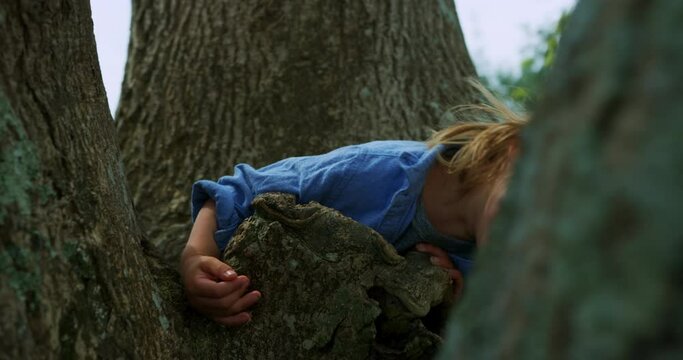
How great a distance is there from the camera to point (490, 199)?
2.34 m

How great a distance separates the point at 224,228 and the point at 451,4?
213cm

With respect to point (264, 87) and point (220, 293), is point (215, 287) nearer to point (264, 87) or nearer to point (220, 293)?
point (220, 293)

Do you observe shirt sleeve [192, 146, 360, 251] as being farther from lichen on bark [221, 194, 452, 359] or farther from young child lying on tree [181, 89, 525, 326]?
lichen on bark [221, 194, 452, 359]

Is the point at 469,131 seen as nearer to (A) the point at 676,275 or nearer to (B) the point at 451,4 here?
(B) the point at 451,4

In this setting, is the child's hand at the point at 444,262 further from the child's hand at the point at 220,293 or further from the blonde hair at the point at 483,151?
the child's hand at the point at 220,293

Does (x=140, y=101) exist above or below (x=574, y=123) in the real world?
below

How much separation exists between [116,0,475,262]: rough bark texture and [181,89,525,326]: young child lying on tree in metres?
0.92

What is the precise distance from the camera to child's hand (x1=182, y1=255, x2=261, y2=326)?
202 centimetres

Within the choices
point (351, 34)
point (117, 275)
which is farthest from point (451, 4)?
point (117, 275)

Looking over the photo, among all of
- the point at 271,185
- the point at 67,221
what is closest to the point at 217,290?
the point at 271,185

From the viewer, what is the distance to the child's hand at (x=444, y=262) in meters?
2.34

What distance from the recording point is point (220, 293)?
2.00 metres

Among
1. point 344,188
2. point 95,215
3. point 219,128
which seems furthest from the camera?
point 219,128

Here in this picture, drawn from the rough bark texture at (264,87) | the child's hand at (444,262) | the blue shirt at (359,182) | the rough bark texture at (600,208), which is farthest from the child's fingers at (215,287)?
the rough bark texture at (600,208)
